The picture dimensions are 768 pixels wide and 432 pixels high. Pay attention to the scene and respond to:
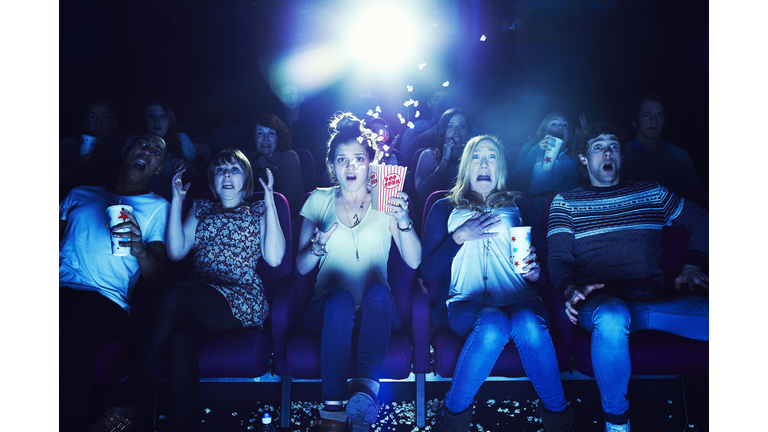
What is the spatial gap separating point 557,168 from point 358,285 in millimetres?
1606

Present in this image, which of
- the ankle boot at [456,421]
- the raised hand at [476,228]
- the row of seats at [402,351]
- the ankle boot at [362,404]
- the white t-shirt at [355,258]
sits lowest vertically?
the ankle boot at [456,421]

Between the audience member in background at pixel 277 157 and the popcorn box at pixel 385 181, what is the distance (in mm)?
1294

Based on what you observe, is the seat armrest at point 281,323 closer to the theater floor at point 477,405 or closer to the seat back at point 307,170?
the theater floor at point 477,405

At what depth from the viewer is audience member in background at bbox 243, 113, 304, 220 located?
286 cm

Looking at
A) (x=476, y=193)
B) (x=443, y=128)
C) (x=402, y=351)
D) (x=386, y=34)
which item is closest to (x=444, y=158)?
(x=443, y=128)

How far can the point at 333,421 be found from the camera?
58.8 inches

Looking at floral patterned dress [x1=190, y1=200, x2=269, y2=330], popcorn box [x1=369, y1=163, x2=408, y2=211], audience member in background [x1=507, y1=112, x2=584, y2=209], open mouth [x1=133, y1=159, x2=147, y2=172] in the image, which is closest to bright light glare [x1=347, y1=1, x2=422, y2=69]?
audience member in background [x1=507, y1=112, x2=584, y2=209]

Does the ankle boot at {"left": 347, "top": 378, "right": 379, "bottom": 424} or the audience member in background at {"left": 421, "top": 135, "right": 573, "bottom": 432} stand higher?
the audience member in background at {"left": 421, "top": 135, "right": 573, "bottom": 432}

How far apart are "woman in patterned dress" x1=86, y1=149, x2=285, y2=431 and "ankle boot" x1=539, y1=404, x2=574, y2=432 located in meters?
1.23

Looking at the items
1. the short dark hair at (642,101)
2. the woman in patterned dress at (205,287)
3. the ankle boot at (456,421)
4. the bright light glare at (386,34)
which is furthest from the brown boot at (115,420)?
the bright light glare at (386,34)

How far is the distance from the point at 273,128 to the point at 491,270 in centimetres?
202

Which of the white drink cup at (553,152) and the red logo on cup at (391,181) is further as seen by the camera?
the white drink cup at (553,152)

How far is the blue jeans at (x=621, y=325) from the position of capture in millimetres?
1481

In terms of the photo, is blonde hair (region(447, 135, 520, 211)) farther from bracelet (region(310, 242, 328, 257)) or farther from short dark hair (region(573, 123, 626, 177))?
bracelet (region(310, 242, 328, 257))
